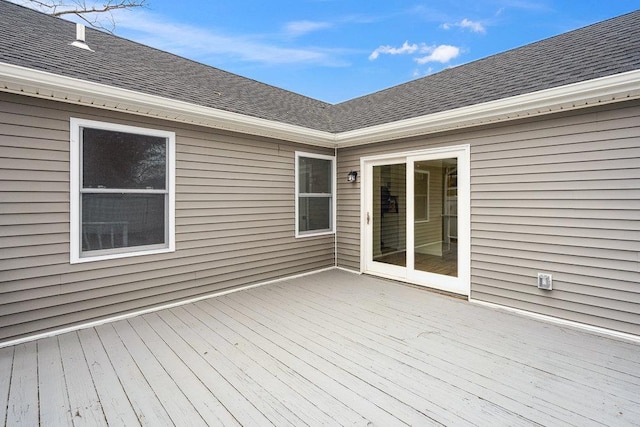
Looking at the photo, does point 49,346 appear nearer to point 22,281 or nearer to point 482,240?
point 22,281

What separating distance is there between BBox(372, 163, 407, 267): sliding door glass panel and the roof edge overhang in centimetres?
61

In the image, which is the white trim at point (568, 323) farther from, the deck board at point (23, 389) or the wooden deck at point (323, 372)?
the deck board at point (23, 389)

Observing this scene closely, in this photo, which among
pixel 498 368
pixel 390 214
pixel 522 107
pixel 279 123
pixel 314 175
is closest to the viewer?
pixel 498 368

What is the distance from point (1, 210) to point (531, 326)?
17.4 ft

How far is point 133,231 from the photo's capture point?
3643 mm

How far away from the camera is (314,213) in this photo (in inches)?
223

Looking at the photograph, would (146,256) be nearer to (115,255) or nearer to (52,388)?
(115,255)

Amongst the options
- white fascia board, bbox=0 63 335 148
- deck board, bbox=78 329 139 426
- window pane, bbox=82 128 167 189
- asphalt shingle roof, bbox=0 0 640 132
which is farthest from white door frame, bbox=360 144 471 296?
deck board, bbox=78 329 139 426

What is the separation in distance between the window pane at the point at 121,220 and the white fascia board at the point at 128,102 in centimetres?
96

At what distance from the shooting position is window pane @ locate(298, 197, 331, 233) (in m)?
5.44

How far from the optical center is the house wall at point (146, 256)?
115 inches

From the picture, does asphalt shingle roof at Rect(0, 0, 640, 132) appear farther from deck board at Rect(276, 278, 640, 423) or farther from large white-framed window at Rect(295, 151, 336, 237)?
deck board at Rect(276, 278, 640, 423)

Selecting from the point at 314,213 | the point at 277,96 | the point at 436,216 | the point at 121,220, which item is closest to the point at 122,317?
the point at 121,220

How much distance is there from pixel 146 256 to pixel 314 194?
286 centimetres
